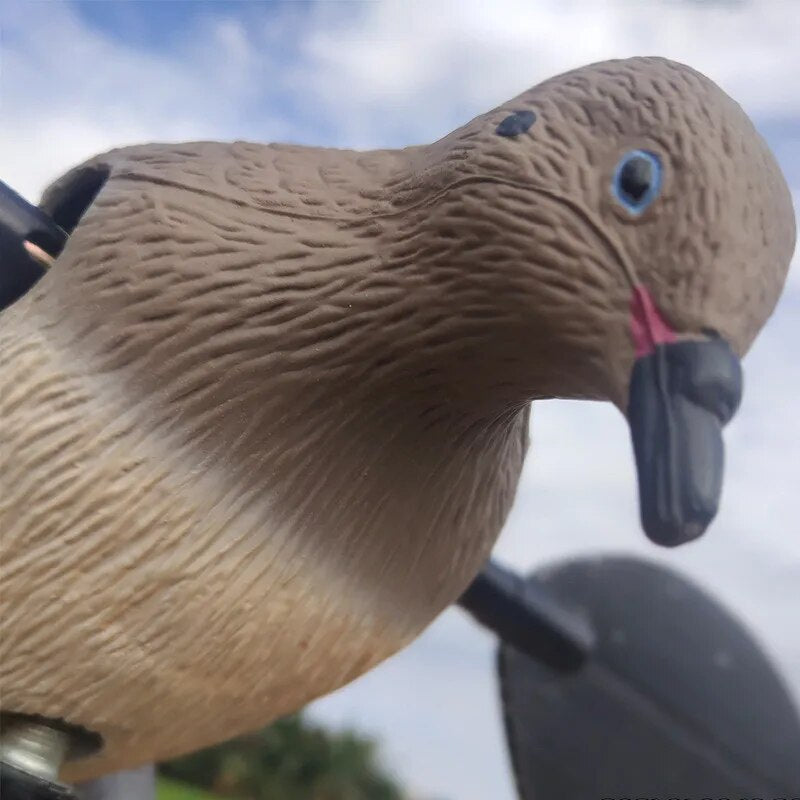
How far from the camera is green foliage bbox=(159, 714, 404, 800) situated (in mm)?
2871

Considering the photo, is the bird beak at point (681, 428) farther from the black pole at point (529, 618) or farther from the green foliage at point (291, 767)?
the green foliage at point (291, 767)

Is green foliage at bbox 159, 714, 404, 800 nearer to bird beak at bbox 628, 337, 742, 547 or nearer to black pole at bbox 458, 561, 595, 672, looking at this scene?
black pole at bbox 458, 561, 595, 672

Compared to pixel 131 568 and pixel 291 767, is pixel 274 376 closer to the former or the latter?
pixel 131 568

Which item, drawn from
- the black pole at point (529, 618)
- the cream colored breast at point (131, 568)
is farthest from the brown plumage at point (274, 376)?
the black pole at point (529, 618)

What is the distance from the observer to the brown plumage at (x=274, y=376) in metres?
0.41

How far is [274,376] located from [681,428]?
19 centimetres

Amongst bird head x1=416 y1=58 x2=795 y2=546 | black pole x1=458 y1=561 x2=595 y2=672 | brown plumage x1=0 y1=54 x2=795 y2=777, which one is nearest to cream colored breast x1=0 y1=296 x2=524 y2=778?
brown plumage x1=0 y1=54 x2=795 y2=777

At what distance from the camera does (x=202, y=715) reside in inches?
19.7

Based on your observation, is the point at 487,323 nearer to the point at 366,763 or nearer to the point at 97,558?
the point at 97,558

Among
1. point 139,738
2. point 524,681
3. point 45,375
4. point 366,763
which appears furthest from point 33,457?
point 366,763

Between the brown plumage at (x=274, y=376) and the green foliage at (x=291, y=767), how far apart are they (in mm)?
2458

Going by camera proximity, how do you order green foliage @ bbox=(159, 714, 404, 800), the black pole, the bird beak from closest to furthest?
the bird beak, the black pole, green foliage @ bbox=(159, 714, 404, 800)

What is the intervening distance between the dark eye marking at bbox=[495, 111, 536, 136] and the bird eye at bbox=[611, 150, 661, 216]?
0.05 metres

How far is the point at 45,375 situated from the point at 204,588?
0.12 m
